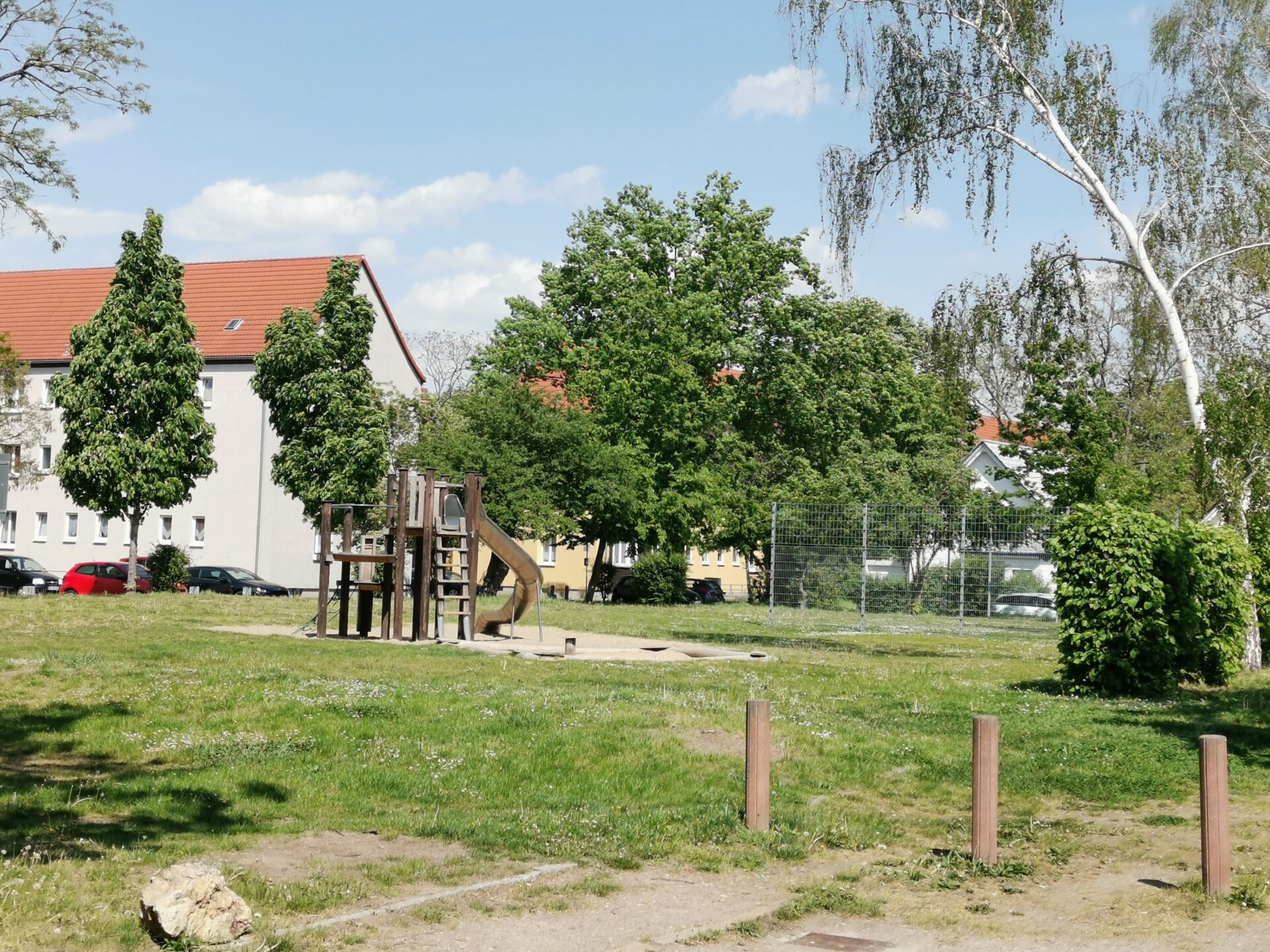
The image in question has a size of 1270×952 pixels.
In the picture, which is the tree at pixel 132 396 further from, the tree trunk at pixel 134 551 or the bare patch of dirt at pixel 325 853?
the bare patch of dirt at pixel 325 853

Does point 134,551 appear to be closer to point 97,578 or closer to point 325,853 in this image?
point 97,578

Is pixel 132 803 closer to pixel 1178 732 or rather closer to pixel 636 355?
pixel 1178 732

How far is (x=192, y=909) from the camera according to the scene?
22.2ft

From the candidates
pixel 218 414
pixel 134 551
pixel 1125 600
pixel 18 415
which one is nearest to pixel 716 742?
pixel 1125 600

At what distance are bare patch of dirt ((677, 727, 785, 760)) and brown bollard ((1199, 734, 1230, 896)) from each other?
195 inches

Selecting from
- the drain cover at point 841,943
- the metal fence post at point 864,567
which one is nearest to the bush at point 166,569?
the metal fence post at point 864,567

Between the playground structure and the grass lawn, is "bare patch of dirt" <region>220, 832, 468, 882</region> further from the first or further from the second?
the playground structure

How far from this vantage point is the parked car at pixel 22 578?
5069 centimetres

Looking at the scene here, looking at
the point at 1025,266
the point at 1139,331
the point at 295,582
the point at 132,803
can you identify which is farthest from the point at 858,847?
the point at 295,582

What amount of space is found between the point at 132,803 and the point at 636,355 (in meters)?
43.2

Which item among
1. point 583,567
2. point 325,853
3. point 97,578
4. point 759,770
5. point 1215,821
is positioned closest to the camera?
point 1215,821

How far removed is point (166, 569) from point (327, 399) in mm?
8413

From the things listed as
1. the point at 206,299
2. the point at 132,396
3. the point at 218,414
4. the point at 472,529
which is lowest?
the point at 472,529

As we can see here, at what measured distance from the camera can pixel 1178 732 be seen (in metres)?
14.7
